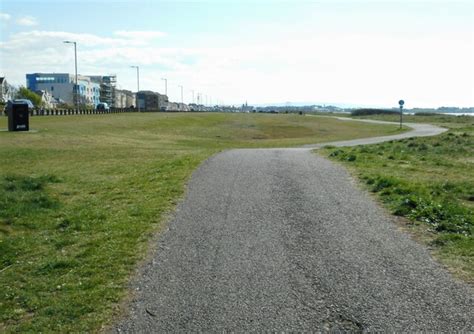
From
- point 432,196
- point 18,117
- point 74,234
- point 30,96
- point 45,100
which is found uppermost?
point 30,96

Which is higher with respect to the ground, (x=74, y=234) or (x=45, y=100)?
(x=45, y=100)

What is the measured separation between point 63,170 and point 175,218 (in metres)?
8.73

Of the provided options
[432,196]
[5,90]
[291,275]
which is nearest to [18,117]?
[432,196]

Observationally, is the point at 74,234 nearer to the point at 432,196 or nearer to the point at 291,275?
the point at 291,275

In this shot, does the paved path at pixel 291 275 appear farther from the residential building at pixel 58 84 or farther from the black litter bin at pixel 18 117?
the residential building at pixel 58 84

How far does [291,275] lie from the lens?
5754mm

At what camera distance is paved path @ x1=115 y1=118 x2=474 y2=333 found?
4633mm

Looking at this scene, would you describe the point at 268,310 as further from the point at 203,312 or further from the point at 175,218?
the point at 175,218

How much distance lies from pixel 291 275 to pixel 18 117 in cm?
2890

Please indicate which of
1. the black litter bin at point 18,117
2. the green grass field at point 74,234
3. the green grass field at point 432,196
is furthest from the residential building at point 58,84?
the green grass field at point 432,196

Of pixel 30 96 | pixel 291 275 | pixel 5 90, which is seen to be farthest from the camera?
pixel 5 90

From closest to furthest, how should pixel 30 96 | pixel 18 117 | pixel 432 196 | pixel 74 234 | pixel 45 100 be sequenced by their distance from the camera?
pixel 74 234
pixel 432 196
pixel 18 117
pixel 30 96
pixel 45 100

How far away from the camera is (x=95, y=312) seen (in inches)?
189

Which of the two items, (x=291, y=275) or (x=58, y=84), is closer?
(x=291, y=275)
